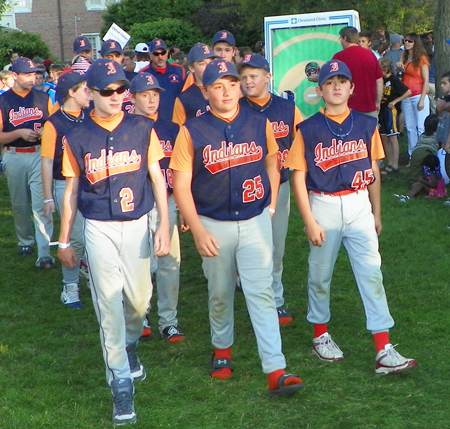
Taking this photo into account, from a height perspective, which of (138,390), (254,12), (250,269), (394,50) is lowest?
(138,390)

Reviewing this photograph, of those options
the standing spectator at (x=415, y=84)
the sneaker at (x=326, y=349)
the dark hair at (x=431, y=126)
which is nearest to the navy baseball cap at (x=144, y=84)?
the sneaker at (x=326, y=349)

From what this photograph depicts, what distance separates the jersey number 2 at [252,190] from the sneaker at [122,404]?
1.52 m

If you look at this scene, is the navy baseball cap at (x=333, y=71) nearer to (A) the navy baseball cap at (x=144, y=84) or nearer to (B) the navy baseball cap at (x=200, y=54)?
(A) the navy baseball cap at (x=144, y=84)

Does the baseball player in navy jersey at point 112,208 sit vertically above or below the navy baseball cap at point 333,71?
below

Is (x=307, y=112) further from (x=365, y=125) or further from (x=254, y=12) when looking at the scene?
(x=254, y=12)

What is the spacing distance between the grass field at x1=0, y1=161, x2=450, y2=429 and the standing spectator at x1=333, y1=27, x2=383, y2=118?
373 centimetres

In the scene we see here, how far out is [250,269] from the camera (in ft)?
16.6

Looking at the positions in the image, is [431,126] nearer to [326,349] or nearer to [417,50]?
[417,50]

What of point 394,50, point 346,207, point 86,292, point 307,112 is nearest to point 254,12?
point 394,50

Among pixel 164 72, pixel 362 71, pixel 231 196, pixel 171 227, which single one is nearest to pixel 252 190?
pixel 231 196

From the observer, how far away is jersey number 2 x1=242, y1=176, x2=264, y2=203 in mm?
5082

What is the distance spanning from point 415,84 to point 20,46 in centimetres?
2709

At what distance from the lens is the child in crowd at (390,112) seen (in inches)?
496

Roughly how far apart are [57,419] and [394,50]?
14084 mm
